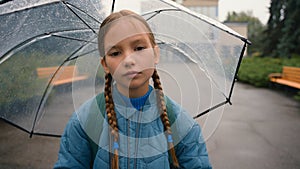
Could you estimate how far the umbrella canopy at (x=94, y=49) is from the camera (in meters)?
1.98

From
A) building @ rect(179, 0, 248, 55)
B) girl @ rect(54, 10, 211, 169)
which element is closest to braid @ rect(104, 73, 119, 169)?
girl @ rect(54, 10, 211, 169)

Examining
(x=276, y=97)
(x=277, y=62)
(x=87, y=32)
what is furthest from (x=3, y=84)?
(x=277, y=62)

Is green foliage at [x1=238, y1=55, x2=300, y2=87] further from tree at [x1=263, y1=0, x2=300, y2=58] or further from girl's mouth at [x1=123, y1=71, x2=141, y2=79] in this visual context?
girl's mouth at [x1=123, y1=71, x2=141, y2=79]

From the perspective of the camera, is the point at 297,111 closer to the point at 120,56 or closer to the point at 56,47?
the point at 56,47

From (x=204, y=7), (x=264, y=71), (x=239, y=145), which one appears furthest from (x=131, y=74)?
(x=264, y=71)

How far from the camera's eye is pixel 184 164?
151cm

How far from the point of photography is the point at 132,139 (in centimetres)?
141

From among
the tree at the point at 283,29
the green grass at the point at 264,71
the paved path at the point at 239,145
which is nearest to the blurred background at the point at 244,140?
the paved path at the point at 239,145

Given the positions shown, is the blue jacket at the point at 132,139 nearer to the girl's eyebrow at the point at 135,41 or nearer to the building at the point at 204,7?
the girl's eyebrow at the point at 135,41

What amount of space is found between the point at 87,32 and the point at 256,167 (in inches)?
109

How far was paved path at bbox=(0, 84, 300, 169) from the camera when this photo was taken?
13.0ft

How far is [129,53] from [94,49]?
1.33 meters

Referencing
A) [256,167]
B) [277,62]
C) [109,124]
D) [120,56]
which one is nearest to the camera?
[120,56]

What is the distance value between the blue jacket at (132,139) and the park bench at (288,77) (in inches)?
333
